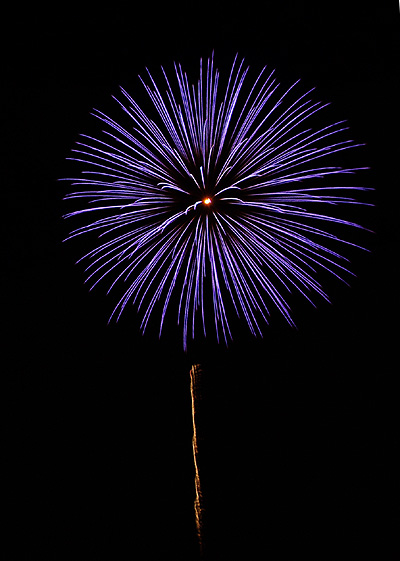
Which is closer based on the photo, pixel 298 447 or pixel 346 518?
pixel 346 518

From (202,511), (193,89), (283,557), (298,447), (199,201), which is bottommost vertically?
(283,557)

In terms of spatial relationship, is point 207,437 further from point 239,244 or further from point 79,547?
point 79,547

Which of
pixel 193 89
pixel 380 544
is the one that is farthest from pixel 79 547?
pixel 193 89

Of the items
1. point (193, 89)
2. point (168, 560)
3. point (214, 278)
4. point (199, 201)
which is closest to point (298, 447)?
point (168, 560)

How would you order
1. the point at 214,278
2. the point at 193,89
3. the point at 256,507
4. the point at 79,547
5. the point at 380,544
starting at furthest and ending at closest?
the point at 79,547
the point at 380,544
the point at 256,507
the point at 214,278
the point at 193,89

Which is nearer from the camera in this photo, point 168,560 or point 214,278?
point 214,278

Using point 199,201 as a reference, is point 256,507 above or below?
below

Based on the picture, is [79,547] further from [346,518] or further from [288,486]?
[346,518]


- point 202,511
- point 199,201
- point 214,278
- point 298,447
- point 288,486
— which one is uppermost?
point 199,201

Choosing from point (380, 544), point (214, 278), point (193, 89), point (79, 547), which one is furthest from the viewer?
point (79, 547)
